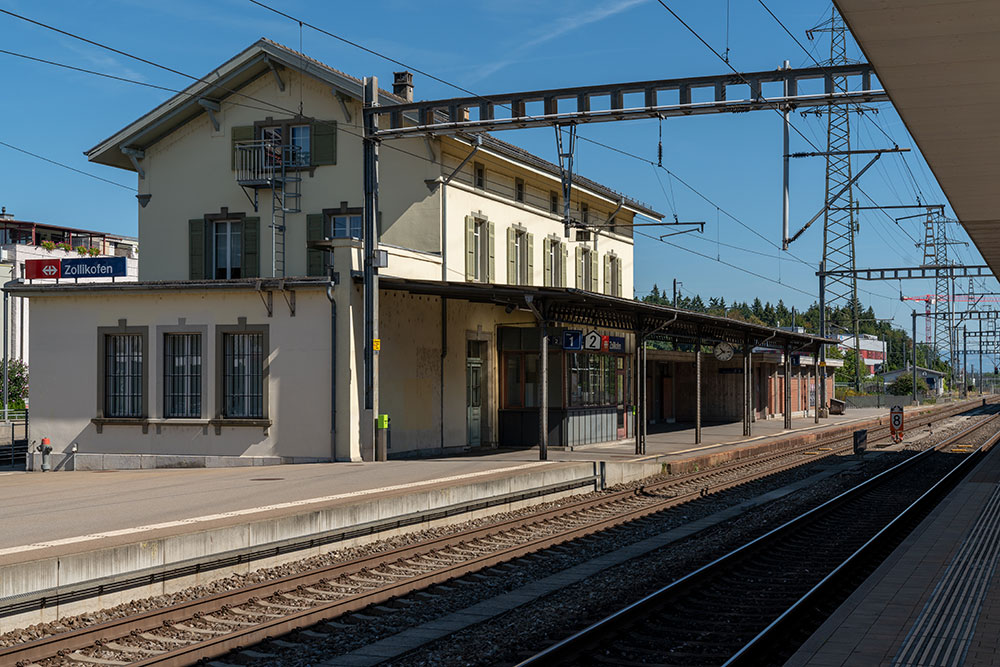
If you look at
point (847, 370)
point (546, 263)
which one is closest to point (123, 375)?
point (546, 263)

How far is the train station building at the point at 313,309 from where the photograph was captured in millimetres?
22156

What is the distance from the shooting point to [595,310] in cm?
2609

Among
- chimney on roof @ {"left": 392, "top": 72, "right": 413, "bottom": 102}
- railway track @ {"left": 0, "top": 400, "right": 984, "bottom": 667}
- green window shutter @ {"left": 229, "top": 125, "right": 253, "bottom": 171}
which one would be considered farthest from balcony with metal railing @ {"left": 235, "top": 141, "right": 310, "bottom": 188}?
railway track @ {"left": 0, "top": 400, "right": 984, "bottom": 667}

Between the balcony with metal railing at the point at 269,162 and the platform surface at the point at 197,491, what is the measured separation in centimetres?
824

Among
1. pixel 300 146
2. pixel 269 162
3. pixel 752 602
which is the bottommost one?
pixel 752 602

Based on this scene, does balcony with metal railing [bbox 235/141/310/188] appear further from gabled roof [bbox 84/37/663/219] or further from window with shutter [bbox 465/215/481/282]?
window with shutter [bbox 465/215/481/282]

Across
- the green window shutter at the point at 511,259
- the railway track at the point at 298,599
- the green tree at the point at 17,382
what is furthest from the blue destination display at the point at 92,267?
the green tree at the point at 17,382

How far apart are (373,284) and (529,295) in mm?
3245

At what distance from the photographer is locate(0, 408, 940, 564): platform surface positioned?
12.4 meters

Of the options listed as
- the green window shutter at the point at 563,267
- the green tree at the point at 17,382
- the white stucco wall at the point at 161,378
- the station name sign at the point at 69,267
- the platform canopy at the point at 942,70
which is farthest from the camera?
the green tree at the point at 17,382

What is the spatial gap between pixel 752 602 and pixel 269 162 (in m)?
20.0

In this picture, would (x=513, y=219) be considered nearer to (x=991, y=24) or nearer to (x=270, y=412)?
(x=270, y=412)

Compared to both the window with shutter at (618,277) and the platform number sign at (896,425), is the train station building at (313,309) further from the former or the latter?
the platform number sign at (896,425)

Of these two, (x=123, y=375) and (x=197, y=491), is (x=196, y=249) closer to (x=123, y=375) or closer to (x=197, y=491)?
(x=123, y=375)
